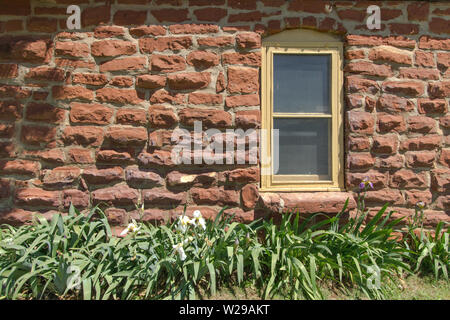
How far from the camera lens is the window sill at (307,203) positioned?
278 centimetres

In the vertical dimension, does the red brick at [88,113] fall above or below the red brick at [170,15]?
below

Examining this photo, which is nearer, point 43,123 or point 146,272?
point 146,272

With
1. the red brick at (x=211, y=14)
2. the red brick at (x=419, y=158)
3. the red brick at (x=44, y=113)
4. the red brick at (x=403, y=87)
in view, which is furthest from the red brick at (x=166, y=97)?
the red brick at (x=419, y=158)

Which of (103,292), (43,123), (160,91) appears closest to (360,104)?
(160,91)

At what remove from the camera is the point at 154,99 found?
2.90 meters

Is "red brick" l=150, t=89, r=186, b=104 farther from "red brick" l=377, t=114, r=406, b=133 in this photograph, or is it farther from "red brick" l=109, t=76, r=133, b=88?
"red brick" l=377, t=114, r=406, b=133

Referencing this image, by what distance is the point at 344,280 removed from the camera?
2.51 m

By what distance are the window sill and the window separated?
0.56ft

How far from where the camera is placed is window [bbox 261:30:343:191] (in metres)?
3.01

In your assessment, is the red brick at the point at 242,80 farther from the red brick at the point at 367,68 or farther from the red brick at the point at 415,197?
the red brick at the point at 415,197

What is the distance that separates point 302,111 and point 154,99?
1.49 metres

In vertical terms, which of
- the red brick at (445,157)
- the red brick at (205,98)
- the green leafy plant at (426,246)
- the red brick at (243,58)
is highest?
the red brick at (243,58)

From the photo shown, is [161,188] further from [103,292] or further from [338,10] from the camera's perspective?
[338,10]

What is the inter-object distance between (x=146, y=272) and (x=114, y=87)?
5.72ft
